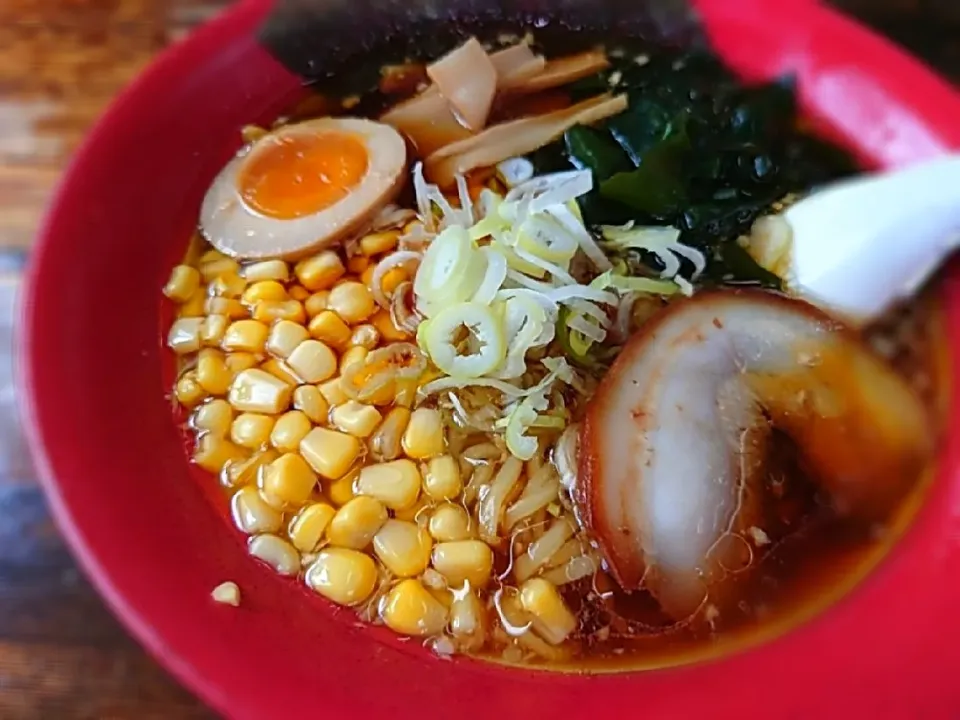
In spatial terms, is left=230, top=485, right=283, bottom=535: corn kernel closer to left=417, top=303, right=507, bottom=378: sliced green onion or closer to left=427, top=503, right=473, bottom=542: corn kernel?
left=427, top=503, right=473, bottom=542: corn kernel

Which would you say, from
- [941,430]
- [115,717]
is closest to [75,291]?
[115,717]

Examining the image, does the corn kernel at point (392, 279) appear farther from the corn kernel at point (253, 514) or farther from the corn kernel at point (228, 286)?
the corn kernel at point (253, 514)

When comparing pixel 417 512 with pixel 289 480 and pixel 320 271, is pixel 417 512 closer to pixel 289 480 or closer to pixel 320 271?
pixel 289 480

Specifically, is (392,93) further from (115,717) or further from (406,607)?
(115,717)

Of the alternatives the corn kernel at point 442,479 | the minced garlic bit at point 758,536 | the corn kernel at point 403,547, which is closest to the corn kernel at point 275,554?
the corn kernel at point 403,547

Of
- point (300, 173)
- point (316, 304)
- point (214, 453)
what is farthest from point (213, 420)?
point (300, 173)

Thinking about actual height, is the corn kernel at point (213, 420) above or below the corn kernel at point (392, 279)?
below
